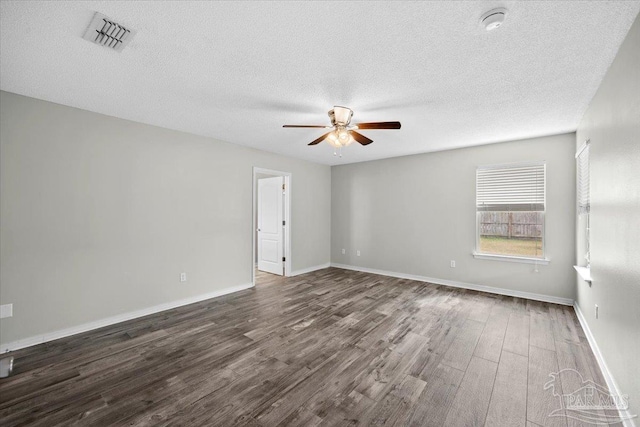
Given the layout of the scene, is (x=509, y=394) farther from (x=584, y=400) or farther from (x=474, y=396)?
(x=584, y=400)

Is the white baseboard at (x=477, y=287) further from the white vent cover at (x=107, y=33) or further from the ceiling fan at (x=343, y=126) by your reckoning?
the white vent cover at (x=107, y=33)

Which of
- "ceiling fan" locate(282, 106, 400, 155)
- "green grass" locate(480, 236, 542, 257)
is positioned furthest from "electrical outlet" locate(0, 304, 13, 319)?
"green grass" locate(480, 236, 542, 257)

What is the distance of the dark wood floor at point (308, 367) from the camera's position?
71.1 inches

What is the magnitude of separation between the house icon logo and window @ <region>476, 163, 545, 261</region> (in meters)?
2.45

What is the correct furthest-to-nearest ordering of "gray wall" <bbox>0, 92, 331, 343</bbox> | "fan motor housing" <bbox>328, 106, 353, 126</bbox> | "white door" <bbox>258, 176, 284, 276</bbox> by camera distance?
"white door" <bbox>258, 176, 284, 276</bbox> < "fan motor housing" <bbox>328, 106, 353, 126</bbox> < "gray wall" <bbox>0, 92, 331, 343</bbox>

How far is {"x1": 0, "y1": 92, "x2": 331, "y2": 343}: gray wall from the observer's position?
2695mm

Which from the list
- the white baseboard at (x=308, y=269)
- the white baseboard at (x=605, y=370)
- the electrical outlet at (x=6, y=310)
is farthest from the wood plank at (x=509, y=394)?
the electrical outlet at (x=6, y=310)

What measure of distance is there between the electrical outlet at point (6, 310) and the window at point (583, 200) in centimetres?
615

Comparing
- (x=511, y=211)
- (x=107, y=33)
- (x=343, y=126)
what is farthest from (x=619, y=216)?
(x=107, y=33)

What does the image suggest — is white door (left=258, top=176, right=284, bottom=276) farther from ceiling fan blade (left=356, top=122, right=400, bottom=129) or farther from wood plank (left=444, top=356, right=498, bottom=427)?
wood plank (left=444, top=356, right=498, bottom=427)

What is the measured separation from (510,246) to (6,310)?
6506 millimetres

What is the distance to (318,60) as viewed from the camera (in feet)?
6.75

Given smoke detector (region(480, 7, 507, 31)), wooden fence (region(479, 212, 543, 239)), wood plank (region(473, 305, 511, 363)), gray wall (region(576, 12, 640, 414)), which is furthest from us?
wooden fence (region(479, 212, 543, 239))

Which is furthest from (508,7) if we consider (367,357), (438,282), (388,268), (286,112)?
(388,268)
